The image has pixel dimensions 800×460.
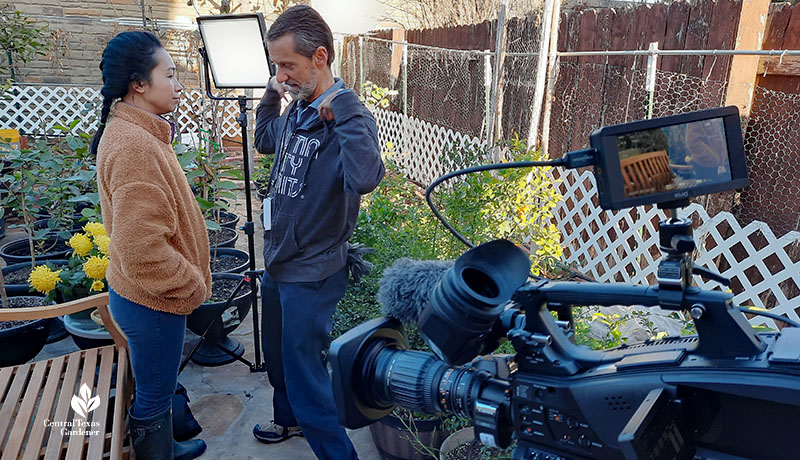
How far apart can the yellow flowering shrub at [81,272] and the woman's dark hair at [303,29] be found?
1.62 m

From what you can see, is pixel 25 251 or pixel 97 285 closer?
pixel 97 285

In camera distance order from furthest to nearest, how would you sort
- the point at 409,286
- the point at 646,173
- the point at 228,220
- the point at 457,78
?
1. the point at 457,78
2. the point at 228,220
3. the point at 409,286
4. the point at 646,173

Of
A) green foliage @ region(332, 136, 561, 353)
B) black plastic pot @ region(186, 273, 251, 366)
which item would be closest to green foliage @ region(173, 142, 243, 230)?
black plastic pot @ region(186, 273, 251, 366)

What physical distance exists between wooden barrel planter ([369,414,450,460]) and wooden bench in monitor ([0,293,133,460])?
3.19 ft

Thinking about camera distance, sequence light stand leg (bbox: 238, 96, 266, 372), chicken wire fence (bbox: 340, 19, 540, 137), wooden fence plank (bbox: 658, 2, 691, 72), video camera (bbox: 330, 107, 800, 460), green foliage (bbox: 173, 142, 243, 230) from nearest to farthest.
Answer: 1. video camera (bbox: 330, 107, 800, 460)
2. light stand leg (bbox: 238, 96, 266, 372)
3. green foliage (bbox: 173, 142, 243, 230)
4. wooden fence plank (bbox: 658, 2, 691, 72)
5. chicken wire fence (bbox: 340, 19, 540, 137)

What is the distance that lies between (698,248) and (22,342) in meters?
4.03

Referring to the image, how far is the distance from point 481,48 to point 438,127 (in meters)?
1.13

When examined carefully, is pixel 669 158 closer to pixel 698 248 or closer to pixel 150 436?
pixel 150 436

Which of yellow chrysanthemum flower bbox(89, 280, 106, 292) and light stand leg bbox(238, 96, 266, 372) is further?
yellow chrysanthemum flower bbox(89, 280, 106, 292)

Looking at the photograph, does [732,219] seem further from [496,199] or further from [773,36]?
[496,199]

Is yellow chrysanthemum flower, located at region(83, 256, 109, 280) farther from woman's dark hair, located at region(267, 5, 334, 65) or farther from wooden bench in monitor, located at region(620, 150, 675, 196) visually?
wooden bench in monitor, located at region(620, 150, 675, 196)

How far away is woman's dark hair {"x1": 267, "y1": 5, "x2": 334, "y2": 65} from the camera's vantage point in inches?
73.9

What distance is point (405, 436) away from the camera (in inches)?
86.6

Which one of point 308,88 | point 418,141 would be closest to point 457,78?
point 418,141
